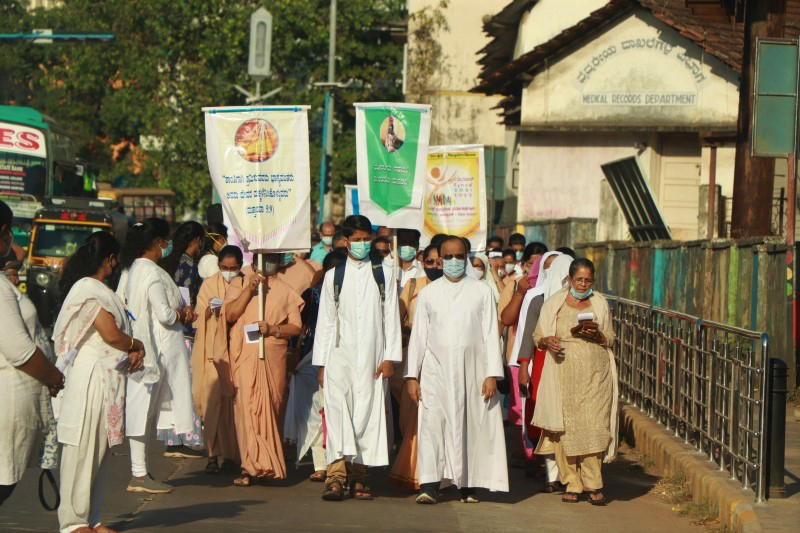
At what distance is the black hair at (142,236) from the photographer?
32.3 feet

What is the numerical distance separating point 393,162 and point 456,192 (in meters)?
4.27

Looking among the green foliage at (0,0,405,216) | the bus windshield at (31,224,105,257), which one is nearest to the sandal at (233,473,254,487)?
the bus windshield at (31,224,105,257)

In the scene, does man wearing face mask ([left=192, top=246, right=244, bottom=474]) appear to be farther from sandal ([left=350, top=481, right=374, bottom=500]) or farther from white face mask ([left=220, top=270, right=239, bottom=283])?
sandal ([left=350, top=481, right=374, bottom=500])

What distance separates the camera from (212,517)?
915 centimetres

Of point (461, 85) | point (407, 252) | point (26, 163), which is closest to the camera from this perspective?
point (407, 252)

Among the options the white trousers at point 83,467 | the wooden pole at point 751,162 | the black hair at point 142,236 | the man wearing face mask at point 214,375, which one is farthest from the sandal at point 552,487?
the wooden pole at point 751,162

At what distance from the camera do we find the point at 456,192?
15953mm

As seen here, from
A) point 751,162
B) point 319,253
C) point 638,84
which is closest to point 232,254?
point 751,162

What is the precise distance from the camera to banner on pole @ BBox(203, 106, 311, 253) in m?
11.0

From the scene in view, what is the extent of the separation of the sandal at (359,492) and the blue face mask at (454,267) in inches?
65.5

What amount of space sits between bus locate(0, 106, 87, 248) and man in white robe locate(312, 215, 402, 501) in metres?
22.4

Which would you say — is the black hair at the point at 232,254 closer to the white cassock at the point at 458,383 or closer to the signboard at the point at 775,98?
the white cassock at the point at 458,383

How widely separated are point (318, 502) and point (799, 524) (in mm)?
3412

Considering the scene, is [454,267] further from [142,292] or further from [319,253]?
[319,253]
